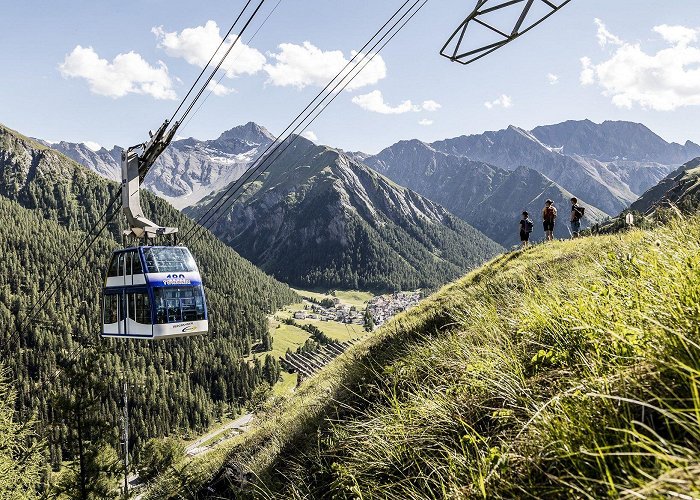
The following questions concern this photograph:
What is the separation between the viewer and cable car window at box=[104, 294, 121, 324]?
786 inches

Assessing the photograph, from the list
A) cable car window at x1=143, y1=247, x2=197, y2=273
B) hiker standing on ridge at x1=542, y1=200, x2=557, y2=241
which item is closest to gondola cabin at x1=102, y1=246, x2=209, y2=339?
cable car window at x1=143, y1=247, x2=197, y2=273

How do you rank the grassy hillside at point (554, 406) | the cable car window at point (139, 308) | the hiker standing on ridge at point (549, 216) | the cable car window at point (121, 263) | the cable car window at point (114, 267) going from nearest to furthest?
the grassy hillside at point (554, 406), the cable car window at point (139, 308), the cable car window at point (121, 263), the cable car window at point (114, 267), the hiker standing on ridge at point (549, 216)

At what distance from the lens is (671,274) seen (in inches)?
152

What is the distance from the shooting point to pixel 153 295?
1858cm

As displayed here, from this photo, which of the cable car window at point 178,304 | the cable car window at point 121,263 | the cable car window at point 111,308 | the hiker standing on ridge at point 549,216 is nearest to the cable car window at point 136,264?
the cable car window at point 121,263

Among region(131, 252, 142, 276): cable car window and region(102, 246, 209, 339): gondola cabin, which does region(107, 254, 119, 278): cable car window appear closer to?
region(102, 246, 209, 339): gondola cabin

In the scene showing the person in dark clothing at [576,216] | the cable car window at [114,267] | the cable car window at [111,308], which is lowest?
the cable car window at [111,308]

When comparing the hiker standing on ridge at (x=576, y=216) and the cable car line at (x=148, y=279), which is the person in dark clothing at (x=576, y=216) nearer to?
the hiker standing on ridge at (x=576, y=216)

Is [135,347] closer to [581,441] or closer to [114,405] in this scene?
[114,405]

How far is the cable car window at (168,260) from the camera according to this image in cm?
1900

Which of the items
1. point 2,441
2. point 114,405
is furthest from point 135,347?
point 2,441

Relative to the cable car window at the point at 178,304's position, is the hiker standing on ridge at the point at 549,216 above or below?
above

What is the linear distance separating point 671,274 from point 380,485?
326cm

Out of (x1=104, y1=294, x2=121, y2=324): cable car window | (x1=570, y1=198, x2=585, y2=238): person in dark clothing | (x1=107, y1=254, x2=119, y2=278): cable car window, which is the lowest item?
(x1=104, y1=294, x2=121, y2=324): cable car window
